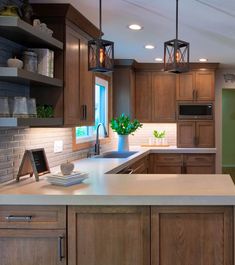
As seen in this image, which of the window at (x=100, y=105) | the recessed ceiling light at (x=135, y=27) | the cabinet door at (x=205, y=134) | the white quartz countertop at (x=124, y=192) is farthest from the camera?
the cabinet door at (x=205, y=134)

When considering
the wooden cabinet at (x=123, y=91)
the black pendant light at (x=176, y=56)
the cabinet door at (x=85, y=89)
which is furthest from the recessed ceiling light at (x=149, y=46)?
the black pendant light at (x=176, y=56)

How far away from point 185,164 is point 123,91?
5.18 feet

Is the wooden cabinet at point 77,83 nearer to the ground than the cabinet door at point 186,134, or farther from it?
farther from it

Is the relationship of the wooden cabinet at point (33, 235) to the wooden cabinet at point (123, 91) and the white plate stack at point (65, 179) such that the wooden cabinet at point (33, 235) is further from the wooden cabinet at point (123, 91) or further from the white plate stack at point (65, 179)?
the wooden cabinet at point (123, 91)

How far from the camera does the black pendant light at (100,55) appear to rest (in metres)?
2.41

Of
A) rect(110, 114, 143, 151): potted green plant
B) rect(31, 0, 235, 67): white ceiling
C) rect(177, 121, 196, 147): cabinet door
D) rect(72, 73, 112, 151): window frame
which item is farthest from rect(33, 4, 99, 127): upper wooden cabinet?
rect(177, 121, 196, 147): cabinet door

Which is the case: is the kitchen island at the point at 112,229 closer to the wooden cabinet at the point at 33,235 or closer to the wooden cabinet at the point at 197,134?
the wooden cabinet at the point at 33,235

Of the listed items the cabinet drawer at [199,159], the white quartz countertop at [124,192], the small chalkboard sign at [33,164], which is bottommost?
the cabinet drawer at [199,159]

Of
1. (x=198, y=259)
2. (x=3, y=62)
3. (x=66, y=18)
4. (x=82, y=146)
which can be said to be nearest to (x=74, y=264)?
(x=198, y=259)

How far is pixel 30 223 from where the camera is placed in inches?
77.6

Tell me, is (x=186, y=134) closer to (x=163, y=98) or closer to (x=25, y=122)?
(x=163, y=98)

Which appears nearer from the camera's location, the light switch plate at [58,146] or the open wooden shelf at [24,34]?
the open wooden shelf at [24,34]

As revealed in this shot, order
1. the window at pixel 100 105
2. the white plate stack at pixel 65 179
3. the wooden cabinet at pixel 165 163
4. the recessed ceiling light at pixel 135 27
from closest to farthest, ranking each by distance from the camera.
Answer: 1. the white plate stack at pixel 65 179
2. the recessed ceiling light at pixel 135 27
3. the window at pixel 100 105
4. the wooden cabinet at pixel 165 163

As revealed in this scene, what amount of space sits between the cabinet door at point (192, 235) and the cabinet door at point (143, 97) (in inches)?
157
